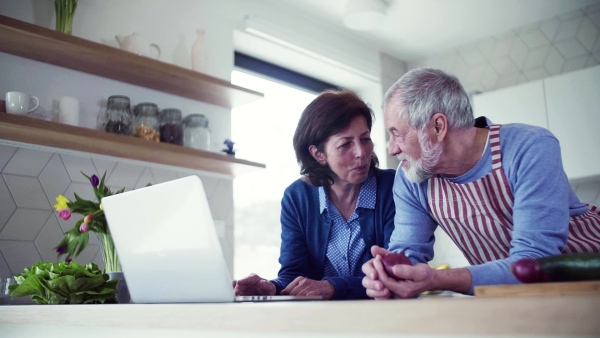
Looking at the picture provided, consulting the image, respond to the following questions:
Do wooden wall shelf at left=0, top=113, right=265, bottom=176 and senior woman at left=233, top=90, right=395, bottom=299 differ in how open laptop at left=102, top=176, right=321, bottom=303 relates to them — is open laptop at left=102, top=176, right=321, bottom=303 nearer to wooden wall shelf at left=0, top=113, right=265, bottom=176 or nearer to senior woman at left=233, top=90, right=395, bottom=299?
senior woman at left=233, top=90, right=395, bottom=299

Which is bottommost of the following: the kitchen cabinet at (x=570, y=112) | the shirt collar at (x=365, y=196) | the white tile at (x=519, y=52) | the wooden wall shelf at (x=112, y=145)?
the shirt collar at (x=365, y=196)

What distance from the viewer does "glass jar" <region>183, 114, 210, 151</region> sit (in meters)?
2.91

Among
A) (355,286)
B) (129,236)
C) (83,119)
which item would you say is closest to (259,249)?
(83,119)

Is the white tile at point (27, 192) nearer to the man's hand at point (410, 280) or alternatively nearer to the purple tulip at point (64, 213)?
the purple tulip at point (64, 213)

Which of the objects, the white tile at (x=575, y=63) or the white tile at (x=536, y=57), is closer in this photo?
the white tile at (x=575, y=63)

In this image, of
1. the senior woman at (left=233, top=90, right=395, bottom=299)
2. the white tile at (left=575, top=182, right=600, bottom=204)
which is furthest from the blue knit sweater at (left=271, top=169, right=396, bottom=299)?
the white tile at (left=575, top=182, right=600, bottom=204)

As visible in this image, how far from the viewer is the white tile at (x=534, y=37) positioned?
411cm

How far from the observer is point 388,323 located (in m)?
0.67

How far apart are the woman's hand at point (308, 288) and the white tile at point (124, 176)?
4.70ft

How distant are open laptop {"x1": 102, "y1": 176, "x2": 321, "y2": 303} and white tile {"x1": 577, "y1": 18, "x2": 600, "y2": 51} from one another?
11.5 feet

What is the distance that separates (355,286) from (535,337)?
109 centimetres

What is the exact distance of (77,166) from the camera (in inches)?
102

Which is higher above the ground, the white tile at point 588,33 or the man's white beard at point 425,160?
the white tile at point 588,33

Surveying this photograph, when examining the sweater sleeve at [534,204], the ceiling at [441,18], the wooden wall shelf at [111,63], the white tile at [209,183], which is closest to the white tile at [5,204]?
the wooden wall shelf at [111,63]
